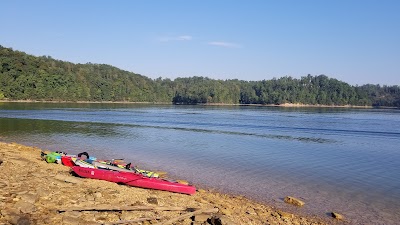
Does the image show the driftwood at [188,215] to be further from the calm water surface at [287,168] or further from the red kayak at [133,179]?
the calm water surface at [287,168]

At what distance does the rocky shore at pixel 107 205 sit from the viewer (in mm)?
9938

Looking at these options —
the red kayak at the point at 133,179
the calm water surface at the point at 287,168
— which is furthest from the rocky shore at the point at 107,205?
the calm water surface at the point at 287,168

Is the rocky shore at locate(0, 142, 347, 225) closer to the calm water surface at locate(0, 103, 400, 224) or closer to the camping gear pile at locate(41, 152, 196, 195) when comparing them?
the camping gear pile at locate(41, 152, 196, 195)

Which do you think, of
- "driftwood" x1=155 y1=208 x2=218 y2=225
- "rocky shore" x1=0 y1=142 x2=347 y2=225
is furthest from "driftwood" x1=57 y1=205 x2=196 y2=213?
"driftwood" x1=155 y1=208 x2=218 y2=225

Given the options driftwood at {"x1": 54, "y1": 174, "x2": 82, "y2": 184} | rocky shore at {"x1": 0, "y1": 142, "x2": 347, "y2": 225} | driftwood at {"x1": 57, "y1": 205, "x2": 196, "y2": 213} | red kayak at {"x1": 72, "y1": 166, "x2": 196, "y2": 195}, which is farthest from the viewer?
red kayak at {"x1": 72, "y1": 166, "x2": 196, "y2": 195}

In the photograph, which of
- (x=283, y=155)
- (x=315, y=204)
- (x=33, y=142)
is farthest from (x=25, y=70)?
(x=315, y=204)

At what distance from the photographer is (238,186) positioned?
17859 millimetres

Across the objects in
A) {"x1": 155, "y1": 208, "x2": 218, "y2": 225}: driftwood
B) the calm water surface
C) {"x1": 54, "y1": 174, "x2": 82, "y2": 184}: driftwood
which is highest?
{"x1": 54, "y1": 174, "x2": 82, "y2": 184}: driftwood

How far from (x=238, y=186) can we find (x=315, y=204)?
13.1 feet

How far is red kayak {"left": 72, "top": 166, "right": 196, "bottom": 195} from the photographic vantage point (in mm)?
14680

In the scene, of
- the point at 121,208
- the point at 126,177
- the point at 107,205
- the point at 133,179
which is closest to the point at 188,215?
the point at 121,208

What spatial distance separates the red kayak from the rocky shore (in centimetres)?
33

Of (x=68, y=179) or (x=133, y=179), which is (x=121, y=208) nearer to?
(x=133, y=179)

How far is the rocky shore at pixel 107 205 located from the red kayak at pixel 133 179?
334mm
